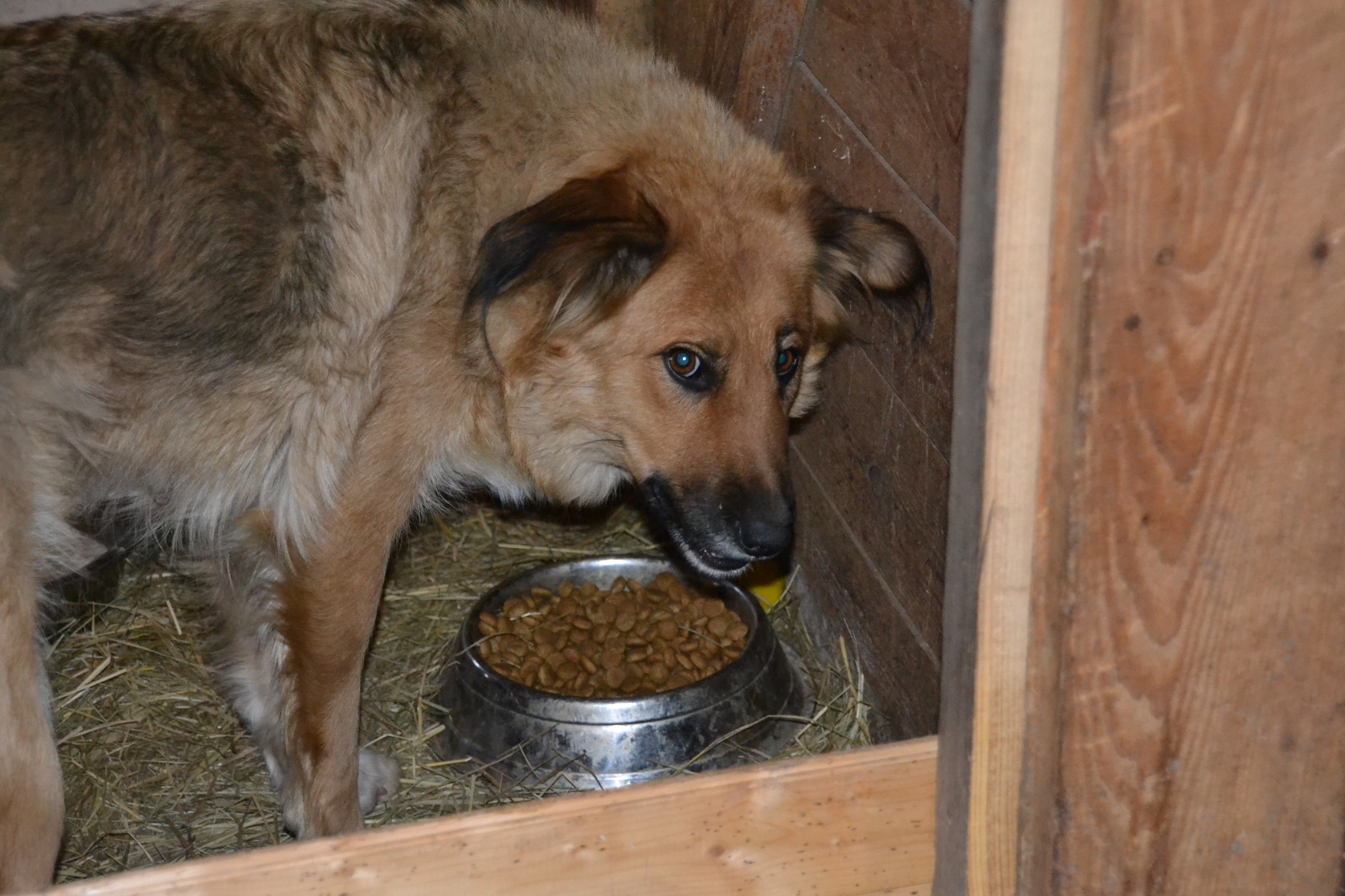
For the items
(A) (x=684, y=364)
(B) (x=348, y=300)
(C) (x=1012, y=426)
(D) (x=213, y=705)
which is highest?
(C) (x=1012, y=426)

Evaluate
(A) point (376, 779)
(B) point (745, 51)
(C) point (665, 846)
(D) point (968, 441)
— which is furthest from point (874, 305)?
(A) point (376, 779)

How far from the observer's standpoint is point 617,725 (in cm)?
299

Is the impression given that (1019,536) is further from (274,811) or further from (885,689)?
(274,811)

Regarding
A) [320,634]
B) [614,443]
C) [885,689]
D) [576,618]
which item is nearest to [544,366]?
[614,443]

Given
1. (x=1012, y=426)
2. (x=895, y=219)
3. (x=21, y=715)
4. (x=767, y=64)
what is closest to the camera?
(x=1012, y=426)

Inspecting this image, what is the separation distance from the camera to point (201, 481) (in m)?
2.57

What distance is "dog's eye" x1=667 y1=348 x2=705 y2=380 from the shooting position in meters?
2.59

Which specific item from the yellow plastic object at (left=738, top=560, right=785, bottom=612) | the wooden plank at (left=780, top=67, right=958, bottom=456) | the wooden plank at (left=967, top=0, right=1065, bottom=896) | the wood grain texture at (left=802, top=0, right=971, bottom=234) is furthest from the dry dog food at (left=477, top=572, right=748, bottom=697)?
the wooden plank at (left=967, top=0, right=1065, bottom=896)

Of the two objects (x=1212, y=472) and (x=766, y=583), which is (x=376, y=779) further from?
(x=1212, y=472)

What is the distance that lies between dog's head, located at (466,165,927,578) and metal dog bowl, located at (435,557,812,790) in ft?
1.44

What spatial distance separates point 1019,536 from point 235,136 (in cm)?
172

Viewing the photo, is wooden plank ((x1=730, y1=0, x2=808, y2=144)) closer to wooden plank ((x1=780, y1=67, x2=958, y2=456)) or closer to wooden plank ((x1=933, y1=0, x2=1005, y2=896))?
wooden plank ((x1=780, y1=67, x2=958, y2=456))

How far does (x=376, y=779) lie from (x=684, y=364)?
4.56 feet

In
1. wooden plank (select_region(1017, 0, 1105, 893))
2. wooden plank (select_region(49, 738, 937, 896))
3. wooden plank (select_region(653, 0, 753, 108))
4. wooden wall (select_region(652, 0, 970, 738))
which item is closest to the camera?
wooden plank (select_region(1017, 0, 1105, 893))
